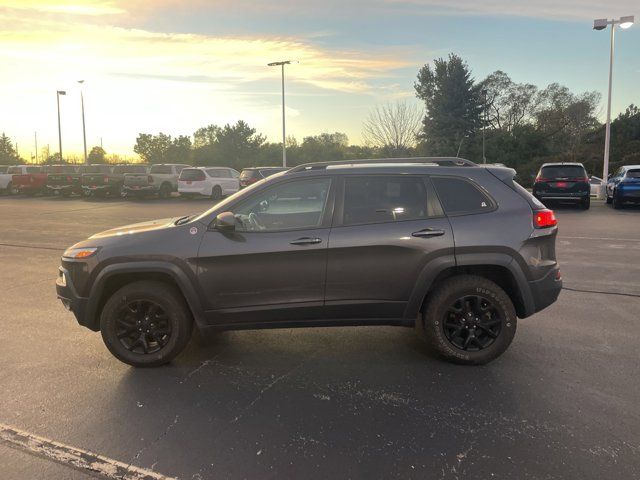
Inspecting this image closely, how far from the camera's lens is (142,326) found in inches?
164

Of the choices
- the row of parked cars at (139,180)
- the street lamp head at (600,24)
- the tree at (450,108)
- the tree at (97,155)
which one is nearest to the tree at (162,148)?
the tree at (97,155)

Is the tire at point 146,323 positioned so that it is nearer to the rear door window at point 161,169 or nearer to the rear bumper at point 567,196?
the rear bumper at point 567,196

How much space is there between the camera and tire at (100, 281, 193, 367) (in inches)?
161

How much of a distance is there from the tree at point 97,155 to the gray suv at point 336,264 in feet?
224

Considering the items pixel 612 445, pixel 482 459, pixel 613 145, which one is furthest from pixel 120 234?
pixel 613 145

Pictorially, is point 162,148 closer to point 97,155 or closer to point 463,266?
point 97,155

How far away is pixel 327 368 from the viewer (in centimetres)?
413

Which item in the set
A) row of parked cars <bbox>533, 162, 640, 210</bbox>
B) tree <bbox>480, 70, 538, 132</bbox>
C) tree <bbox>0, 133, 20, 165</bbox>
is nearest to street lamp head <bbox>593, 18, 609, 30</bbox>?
row of parked cars <bbox>533, 162, 640, 210</bbox>

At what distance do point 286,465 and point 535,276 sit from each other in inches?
100

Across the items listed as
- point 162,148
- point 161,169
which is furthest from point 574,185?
point 162,148

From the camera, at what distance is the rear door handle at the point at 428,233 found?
3986 millimetres

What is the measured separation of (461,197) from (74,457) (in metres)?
3.36

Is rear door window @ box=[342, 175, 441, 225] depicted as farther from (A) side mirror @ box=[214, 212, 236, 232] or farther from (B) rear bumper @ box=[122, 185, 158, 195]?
(B) rear bumper @ box=[122, 185, 158, 195]

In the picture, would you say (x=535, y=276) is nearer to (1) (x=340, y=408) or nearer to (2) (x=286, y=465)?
(1) (x=340, y=408)
